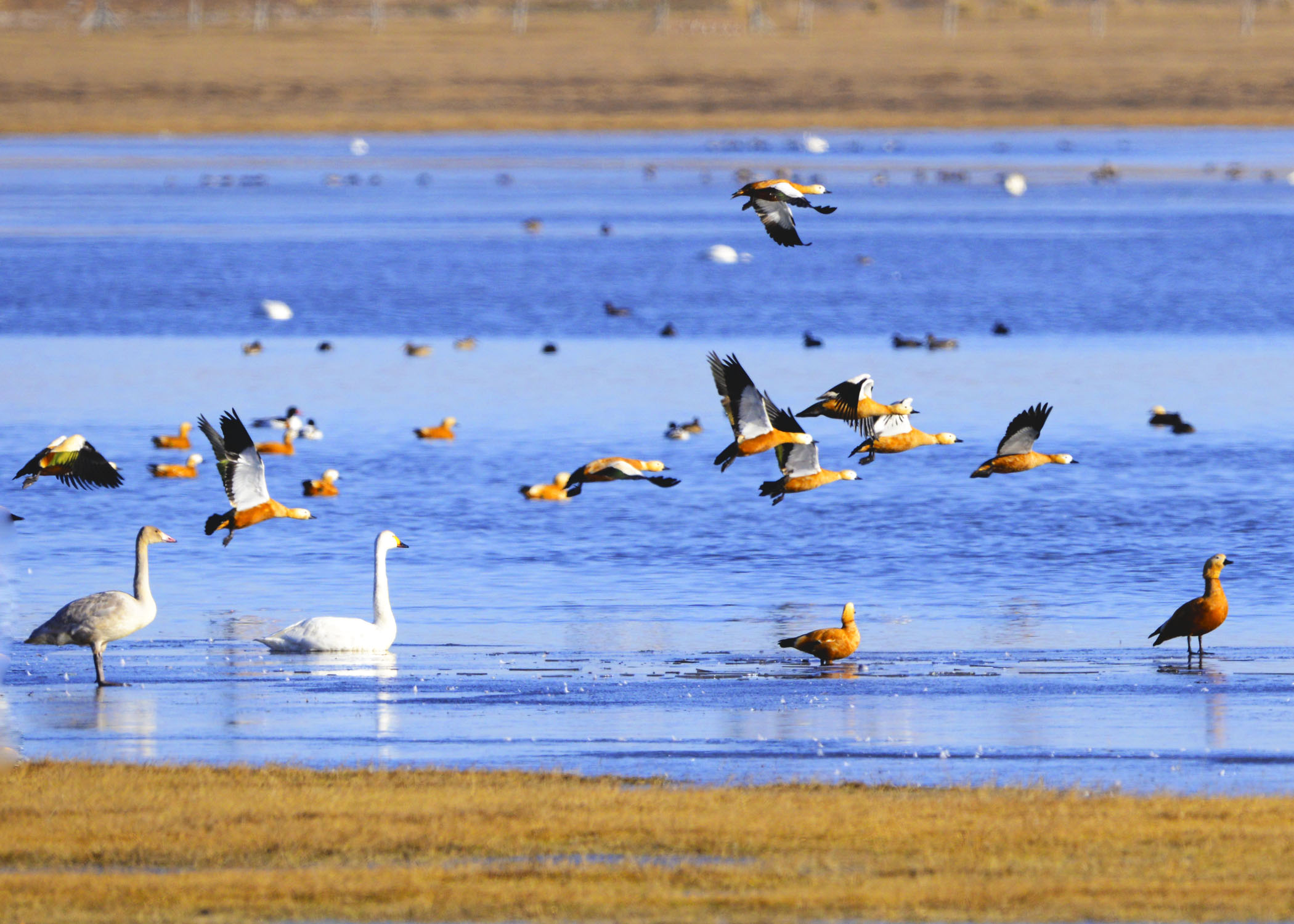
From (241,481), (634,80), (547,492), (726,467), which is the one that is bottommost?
(547,492)

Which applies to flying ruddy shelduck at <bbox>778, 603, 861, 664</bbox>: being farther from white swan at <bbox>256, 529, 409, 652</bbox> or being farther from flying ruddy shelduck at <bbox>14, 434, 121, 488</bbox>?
flying ruddy shelduck at <bbox>14, 434, 121, 488</bbox>

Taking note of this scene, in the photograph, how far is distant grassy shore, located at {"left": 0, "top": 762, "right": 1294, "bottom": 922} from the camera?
1008 cm

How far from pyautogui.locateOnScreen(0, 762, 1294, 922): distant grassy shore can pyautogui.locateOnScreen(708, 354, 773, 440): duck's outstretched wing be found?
11.4 ft

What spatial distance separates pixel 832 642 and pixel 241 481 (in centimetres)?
503

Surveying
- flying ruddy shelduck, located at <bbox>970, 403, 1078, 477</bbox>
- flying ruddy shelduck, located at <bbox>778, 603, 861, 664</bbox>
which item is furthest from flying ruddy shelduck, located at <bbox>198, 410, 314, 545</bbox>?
flying ruddy shelduck, located at <bbox>970, 403, 1078, 477</bbox>

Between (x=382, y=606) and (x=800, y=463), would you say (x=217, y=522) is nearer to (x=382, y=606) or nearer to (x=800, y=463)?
(x=382, y=606)

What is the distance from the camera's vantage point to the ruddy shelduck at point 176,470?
1124 inches

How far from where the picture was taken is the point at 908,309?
46.6m

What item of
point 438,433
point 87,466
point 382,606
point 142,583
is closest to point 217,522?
point 142,583

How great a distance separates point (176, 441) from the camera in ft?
98.3

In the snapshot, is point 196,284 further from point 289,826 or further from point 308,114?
point 308,114

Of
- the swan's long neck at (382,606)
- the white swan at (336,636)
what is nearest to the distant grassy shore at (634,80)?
the swan's long neck at (382,606)

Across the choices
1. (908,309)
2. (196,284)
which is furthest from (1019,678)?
(196,284)

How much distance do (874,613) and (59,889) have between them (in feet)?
36.9
